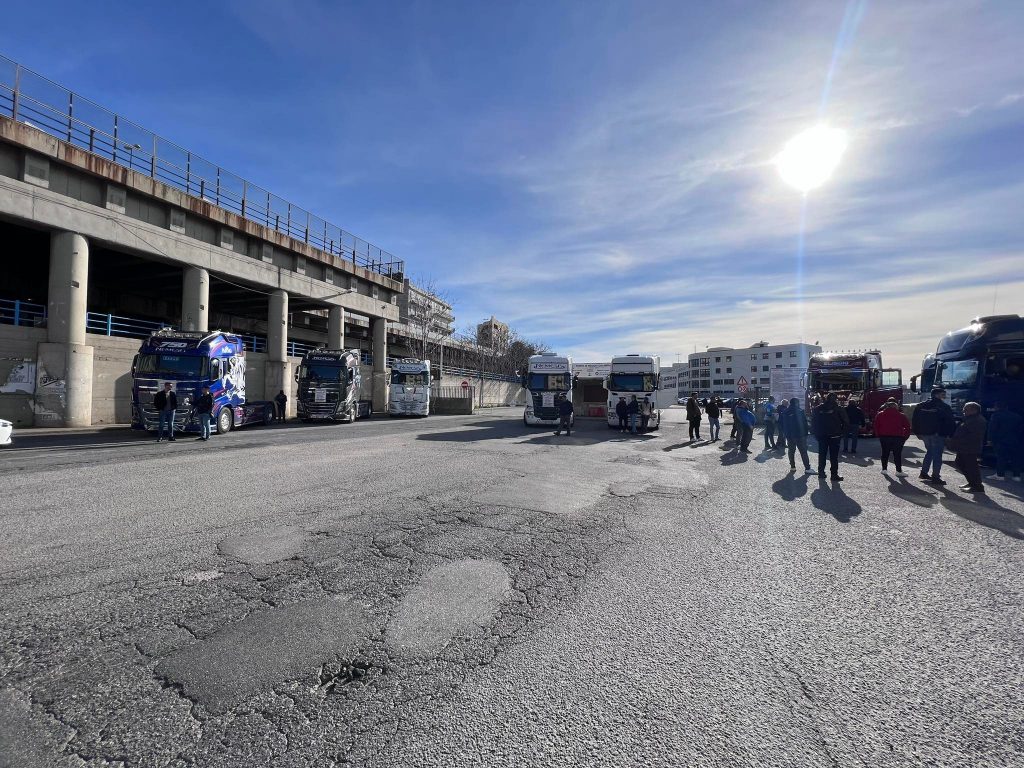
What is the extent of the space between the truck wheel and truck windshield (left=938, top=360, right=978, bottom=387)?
2261cm

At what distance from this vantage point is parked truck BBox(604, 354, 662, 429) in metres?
19.8

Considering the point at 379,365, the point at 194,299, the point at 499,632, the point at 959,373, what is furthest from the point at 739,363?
the point at 499,632

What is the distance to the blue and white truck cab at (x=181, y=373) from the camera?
47.7 feet

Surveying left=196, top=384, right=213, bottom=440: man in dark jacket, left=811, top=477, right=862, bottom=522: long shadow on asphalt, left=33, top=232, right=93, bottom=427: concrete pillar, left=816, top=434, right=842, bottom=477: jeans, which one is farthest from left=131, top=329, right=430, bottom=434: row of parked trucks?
left=816, top=434, right=842, bottom=477: jeans

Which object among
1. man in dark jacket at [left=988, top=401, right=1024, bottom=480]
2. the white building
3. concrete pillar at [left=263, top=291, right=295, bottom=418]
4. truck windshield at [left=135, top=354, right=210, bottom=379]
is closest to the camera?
man in dark jacket at [left=988, top=401, right=1024, bottom=480]

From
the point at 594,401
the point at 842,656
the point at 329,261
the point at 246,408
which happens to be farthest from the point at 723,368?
the point at 842,656

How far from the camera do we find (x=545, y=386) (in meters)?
21.3

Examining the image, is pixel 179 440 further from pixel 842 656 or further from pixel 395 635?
pixel 842 656

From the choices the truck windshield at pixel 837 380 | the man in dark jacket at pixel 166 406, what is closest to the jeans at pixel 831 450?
the truck windshield at pixel 837 380

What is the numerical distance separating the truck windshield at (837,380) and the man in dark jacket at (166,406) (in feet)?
77.5

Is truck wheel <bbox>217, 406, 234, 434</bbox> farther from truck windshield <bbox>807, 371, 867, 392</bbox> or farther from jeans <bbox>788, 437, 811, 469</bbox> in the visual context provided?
truck windshield <bbox>807, 371, 867, 392</bbox>

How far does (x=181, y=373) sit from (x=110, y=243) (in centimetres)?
821

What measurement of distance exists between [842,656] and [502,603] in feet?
7.48

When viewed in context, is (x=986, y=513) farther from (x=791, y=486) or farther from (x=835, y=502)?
(x=791, y=486)
